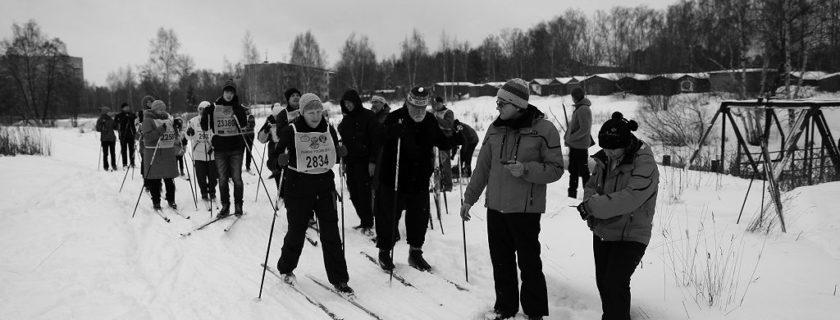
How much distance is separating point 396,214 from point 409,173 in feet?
1.53

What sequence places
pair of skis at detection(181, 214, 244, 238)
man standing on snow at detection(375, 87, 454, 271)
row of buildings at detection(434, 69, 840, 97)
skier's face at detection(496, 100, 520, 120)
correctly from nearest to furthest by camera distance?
skier's face at detection(496, 100, 520, 120), man standing on snow at detection(375, 87, 454, 271), pair of skis at detection(181, 214, 244, 238), row of buildings at detection(434, 69, 840, 97)

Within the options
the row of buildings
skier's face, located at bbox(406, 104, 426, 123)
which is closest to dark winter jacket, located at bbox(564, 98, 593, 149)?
skier's face, located at bbox(406, 104, 426, 123)

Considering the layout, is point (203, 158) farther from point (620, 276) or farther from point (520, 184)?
point (620, 276)

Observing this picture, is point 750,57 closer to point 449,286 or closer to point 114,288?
point 449,286

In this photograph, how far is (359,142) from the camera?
6066 mm

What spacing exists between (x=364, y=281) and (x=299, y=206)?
3.36ft

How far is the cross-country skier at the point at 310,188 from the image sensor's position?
4348 millimetres

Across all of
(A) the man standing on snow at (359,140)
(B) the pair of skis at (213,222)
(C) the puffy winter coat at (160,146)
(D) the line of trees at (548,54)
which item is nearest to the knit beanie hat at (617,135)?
(A) the man standing on snow at (359,140)

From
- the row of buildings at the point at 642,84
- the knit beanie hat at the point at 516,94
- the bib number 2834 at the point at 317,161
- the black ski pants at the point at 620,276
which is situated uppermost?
the row of buildings at the point at 642,84

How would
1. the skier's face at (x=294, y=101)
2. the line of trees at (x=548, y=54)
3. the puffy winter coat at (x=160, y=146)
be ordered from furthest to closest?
the line of trees at (x=548, y=54) < the puffy winter coat at (x=160, y=146) < the skier's face at (x=294, y=101)

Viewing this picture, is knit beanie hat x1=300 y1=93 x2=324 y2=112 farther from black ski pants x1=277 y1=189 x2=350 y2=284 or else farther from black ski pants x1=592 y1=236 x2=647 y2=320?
black ski pants x1=592 y1=236 x2=647 y2=320

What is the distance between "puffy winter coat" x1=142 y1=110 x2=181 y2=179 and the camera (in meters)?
7.62

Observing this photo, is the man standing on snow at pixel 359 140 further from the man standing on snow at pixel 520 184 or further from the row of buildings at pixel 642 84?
the row of buildings at pixel 642 84

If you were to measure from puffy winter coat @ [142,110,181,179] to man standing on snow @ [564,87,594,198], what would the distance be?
6.23 metres
